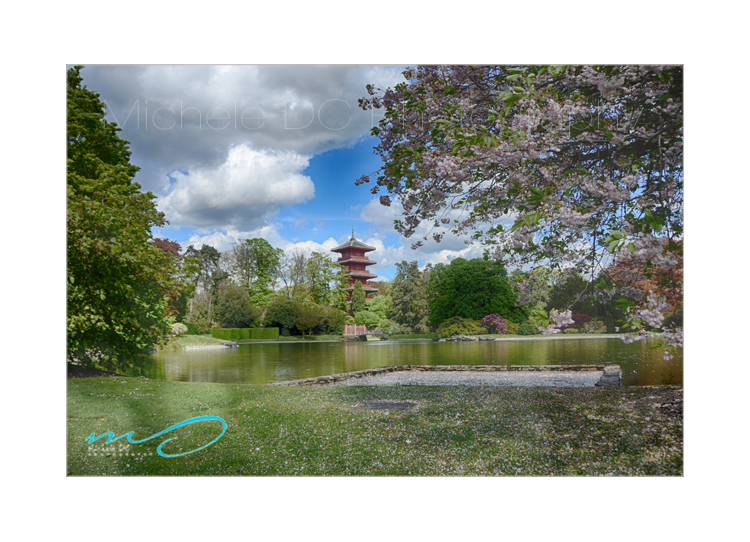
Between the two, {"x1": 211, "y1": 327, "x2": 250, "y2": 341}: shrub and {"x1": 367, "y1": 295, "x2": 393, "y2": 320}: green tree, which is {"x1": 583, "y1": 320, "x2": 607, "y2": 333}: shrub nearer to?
{"x1": 367, "y1": 295, "x2": 393, "y2": 320}: green tree

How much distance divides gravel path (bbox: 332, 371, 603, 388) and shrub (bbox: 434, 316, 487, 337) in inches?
18.1

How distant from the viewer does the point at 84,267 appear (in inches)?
158

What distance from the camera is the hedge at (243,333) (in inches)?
171

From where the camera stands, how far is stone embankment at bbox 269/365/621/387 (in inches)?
164

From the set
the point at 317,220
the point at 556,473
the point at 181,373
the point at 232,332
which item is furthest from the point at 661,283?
the point at 181,373

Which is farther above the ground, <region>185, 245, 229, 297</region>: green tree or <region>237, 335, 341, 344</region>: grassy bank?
<region>185, 245, 229, 297</region>: green tree

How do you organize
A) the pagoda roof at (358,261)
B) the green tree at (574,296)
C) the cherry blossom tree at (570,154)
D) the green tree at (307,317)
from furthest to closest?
1. the green tree at (307,317)
2. the pagoda roof at (358,261)
3. the green tree at (574,296)
4. the cherry blossom tree at (570,154)

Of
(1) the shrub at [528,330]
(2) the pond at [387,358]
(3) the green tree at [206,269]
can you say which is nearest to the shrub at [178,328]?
(2) the pond at [387,358]

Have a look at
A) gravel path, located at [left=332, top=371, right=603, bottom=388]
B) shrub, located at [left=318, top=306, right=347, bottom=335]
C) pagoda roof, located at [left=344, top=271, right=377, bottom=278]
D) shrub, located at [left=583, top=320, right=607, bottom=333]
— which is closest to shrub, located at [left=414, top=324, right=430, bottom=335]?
gravel path, located at [left=332, top=371, right=603, bottom=388]

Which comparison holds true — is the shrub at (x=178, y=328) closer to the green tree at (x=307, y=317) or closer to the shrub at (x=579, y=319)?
the green tree at (x=307, y=317)

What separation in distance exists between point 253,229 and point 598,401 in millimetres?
4027

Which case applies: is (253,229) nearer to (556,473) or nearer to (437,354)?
(437,354)

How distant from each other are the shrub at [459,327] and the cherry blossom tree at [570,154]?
822 millimetres

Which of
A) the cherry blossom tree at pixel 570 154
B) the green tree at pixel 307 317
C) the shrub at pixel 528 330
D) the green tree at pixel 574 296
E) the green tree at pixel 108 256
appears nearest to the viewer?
the cherry blossom tree at pixel 570 154
